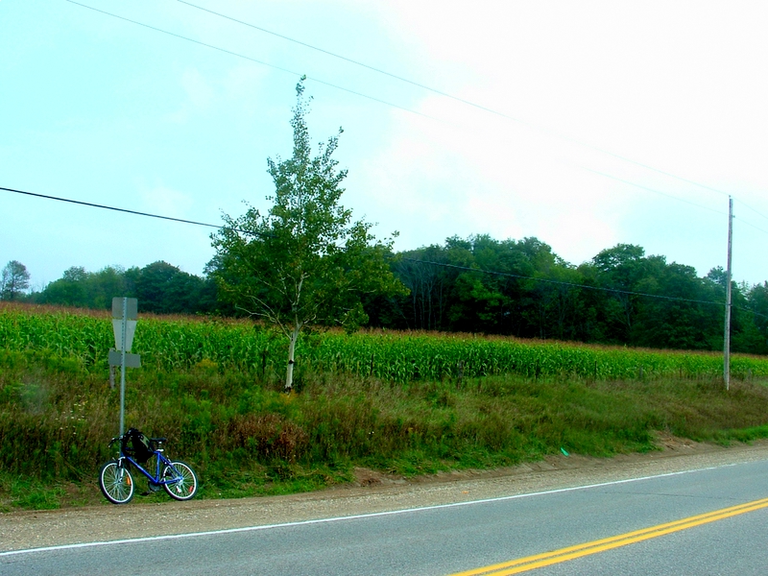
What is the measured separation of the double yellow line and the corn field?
11.1m

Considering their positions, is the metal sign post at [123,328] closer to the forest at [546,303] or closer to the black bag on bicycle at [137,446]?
the black bag on bicycle at [137,446]

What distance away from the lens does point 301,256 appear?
678 inches

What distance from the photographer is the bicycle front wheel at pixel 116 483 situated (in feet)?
36.8

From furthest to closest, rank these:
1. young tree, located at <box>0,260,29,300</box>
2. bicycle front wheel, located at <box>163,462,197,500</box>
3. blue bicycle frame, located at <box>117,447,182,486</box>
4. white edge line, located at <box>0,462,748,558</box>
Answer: young tree, located at <box>0,260,29,300</box>, bicycle front wheel, located at <box>163,462,197,500</box>, blue bicycle frame, located at <box>117,447,182,486</box>, white edge line, located at <box>0,462,748,558</box>

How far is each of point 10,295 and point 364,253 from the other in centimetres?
2435

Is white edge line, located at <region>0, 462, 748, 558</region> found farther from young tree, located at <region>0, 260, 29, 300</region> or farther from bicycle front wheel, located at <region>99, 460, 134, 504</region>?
young tree, located at <region>0, 260, 29, 300</region>

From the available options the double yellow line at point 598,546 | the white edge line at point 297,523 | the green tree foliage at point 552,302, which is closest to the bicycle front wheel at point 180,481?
the white edge line at point 297,523

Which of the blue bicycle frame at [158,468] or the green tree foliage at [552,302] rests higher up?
the green tree foliage at [552,302]

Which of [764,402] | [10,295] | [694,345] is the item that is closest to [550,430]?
[764,402]

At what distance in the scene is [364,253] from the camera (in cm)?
1805

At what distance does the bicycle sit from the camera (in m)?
11.3

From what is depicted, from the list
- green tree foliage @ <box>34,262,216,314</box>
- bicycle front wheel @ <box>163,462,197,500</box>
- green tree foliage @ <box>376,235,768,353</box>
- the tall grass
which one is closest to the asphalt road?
bicycle front wheel @ <box>163,462,197,500</box>

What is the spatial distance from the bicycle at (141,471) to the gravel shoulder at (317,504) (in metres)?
0.24

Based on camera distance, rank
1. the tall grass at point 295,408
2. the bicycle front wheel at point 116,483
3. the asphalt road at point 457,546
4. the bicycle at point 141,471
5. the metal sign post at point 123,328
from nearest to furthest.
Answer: the asphalt road at point 457,546, the bicycle front wheel at point 116,483, the bicycle at point 141,471, the metal sign post at point 123,328, the tall grass at point 295,408
